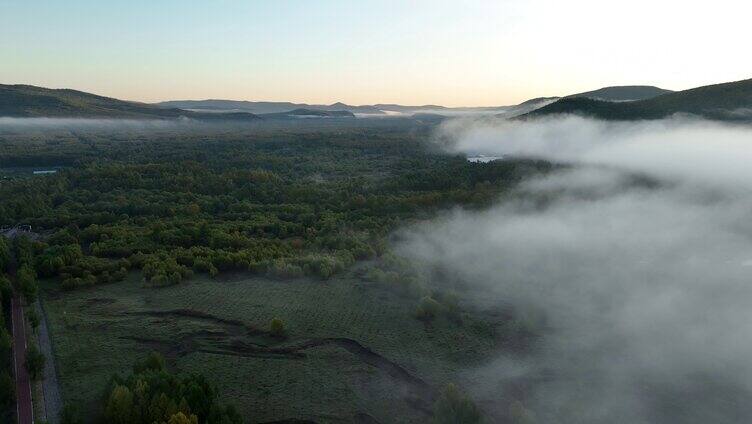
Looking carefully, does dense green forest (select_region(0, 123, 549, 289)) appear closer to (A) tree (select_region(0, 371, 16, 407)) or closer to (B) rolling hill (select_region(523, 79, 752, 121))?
(A) tree (select_region(0, 371, 16, 407))

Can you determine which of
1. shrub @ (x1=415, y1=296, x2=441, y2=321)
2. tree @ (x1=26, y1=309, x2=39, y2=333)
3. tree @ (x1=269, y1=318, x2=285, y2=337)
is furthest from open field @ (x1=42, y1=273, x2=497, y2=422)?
tree @ (x1=26, y1=309, x2=39, y2=333)

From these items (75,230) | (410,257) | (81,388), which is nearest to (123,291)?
(81,388)

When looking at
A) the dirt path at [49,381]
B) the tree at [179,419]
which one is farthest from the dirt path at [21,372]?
the tree at [179,419]

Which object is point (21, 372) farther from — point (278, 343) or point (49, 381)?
point (278, 343)

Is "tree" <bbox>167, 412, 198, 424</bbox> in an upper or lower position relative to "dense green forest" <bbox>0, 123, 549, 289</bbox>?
upper

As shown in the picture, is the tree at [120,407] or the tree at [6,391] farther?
the tree at [6,391]

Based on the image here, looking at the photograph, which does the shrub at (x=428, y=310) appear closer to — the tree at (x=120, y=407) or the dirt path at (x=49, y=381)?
the tree at (x=120, y=407)
